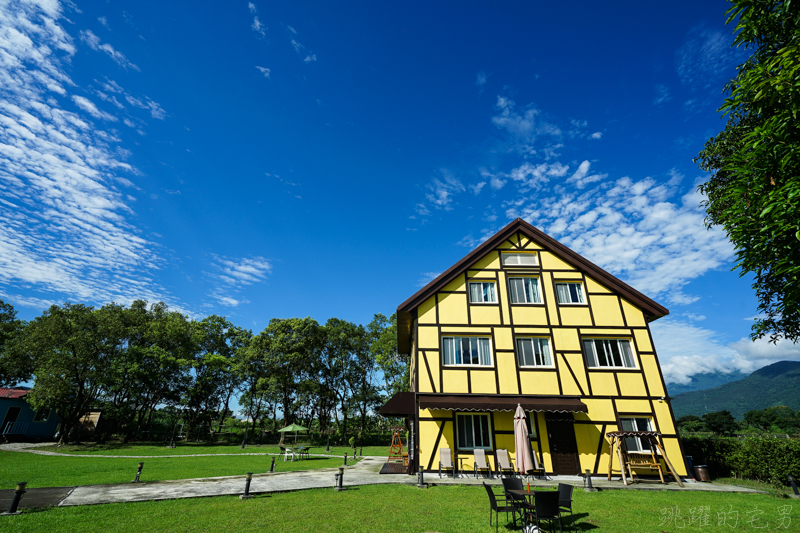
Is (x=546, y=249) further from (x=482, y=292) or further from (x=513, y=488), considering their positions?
(x=513, y=488)

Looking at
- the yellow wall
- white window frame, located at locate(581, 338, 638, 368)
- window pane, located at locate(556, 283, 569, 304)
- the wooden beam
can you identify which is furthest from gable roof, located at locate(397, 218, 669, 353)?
the wooden beam

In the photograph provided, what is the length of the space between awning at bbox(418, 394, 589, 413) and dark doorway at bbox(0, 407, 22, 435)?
164 ft

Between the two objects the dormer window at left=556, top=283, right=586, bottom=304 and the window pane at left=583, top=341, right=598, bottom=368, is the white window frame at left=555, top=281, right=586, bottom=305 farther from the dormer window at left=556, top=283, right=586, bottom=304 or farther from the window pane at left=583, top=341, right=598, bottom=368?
the window pane at left=583, top=341, right=598, bottom=368

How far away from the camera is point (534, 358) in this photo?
18.2m

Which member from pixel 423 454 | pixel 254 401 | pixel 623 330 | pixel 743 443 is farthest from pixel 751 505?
pixel 254 401

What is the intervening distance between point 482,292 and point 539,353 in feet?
14.9

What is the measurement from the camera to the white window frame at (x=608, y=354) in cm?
1808

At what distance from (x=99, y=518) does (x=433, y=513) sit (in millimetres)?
9652

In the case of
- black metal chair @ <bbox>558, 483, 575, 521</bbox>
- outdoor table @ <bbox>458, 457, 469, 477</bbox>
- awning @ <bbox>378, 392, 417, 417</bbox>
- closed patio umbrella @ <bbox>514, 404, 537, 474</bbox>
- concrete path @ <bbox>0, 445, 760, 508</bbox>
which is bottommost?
concrete path @ <bbox>0, 445, 760, 508</bbox>

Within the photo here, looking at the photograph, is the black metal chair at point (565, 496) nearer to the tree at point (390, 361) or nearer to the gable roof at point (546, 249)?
the gable roof at point (546, 249)

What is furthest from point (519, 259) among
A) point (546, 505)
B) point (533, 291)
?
point (546, 505)

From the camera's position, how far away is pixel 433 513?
1006cm

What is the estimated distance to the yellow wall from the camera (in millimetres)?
16734

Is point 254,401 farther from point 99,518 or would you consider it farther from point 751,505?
point 751,505
